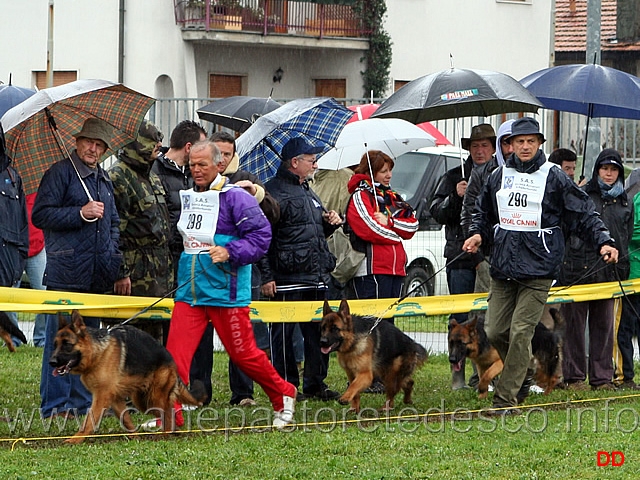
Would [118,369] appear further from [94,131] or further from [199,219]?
[94,131]

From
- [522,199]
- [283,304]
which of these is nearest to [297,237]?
[283,304]

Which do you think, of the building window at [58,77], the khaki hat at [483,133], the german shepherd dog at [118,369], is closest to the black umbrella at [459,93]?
the khaki hat at [483,133]

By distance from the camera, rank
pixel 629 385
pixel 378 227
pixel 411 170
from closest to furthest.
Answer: pixel 378 227, pixel 629 385, pixel 411 170

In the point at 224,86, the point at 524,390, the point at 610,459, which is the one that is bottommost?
the point at 524,390

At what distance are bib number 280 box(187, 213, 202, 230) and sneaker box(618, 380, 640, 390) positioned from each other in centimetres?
464

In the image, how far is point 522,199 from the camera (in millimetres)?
8492

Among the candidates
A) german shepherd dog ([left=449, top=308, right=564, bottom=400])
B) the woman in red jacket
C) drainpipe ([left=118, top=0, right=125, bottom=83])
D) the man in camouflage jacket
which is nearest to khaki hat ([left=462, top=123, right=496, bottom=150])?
the woman in red jacket

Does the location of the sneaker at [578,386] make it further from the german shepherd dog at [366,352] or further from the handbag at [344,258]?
the handbag at [344,258]

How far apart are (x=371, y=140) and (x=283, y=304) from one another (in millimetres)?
2686

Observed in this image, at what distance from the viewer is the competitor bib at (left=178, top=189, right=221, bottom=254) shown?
7.66m

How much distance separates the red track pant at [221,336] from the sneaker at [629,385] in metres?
3.95

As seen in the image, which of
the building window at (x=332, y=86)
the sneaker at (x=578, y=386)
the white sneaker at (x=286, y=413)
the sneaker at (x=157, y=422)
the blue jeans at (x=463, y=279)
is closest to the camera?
the sneaker at (x=157, y=422)

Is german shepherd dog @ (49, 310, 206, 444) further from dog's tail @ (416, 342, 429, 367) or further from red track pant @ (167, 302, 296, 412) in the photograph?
dog's tail @ (416, 342, 429, 367)

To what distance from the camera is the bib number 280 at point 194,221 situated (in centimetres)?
769
